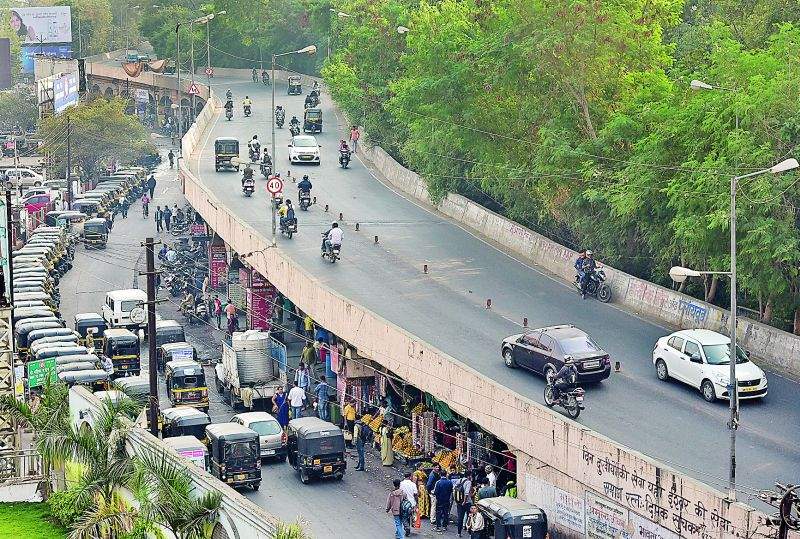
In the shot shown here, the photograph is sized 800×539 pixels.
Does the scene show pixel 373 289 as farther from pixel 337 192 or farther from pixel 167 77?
pixel 167 77

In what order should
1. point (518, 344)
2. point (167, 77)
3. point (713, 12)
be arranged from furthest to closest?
1. point (167, 77)
2. point (713, 12)
3. point (518, 344)

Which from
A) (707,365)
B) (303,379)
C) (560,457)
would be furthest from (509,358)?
(303,379)

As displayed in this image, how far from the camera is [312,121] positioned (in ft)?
275

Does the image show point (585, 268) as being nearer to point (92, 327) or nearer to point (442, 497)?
point (442, 497)

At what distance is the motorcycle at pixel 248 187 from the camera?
206 ft

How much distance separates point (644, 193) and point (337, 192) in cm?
2455

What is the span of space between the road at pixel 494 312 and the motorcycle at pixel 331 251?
271mm

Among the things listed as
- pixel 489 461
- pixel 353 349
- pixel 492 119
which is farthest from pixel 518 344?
pixel 492 119

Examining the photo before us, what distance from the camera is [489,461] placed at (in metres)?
34.3

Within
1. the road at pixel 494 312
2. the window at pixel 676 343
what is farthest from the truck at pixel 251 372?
the window at pixel 676 343

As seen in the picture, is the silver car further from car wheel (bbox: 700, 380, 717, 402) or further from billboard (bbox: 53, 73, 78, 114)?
billboard (bbox: 53, 73, 78, 114)

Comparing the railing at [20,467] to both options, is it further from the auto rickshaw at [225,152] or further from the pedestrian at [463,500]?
the auto rickshaw at [225,152]

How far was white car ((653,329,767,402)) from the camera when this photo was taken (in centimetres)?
3416

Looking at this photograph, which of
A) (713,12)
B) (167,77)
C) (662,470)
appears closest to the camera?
(662,470)
